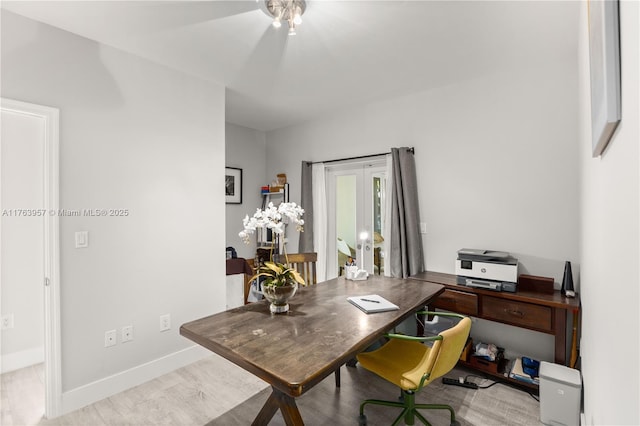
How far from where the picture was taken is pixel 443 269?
3.17m

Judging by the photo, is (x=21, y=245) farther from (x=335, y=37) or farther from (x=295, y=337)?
(x=335, y=37)

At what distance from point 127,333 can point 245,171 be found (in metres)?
2.66

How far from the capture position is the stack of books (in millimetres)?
2340

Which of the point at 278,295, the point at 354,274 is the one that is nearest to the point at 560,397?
the point at 354,274

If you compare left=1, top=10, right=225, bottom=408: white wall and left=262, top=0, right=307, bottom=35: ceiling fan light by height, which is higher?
left=262, top=0, right=307, bottom=35: ceiling fan light

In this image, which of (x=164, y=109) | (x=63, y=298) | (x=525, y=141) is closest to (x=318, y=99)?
(x=164, y=109)

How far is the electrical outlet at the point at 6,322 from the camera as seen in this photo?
2732mm

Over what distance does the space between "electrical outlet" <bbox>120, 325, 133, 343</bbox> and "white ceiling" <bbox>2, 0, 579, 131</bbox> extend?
2204 millimetres

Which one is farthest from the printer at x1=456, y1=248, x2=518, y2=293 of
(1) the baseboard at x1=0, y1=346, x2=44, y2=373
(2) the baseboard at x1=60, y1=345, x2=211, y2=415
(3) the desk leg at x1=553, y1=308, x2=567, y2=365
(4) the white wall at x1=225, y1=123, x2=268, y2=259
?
(1) the baseboard at x1=0, y1=346, x2=44, y2=373

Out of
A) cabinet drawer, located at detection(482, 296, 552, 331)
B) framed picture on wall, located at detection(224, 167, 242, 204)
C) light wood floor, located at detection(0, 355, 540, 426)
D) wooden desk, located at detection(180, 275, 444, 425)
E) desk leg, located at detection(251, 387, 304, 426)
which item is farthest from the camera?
framed picture on wall, located at detection(224, 167, 242, 204)

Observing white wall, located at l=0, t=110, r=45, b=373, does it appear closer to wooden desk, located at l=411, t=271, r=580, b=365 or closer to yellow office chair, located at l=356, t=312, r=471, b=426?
yellow office chair, located at l=356, t=312, r=471, b=426

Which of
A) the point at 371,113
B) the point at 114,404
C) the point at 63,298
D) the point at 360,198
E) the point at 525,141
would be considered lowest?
the point at 114,404

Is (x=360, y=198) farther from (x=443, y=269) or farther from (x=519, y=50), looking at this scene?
(x=519, y=50)

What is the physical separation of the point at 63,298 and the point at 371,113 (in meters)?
3.34
